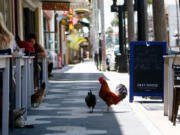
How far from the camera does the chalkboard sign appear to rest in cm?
962

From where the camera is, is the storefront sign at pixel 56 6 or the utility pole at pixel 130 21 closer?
the storefront sign at pixel 56 6

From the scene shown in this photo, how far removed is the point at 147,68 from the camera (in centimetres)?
968

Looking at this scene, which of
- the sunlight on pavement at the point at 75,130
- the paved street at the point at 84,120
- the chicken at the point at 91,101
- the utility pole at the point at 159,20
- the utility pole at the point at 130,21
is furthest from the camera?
the utility pole at the point at 130,21

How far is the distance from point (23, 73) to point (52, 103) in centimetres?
233

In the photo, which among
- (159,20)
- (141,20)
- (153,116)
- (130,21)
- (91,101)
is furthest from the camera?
(130,21)

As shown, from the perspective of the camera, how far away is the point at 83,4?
2420 cm

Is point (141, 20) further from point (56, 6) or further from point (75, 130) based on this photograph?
point (56, 6)

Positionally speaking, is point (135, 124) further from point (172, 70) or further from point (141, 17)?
point (141, 17)

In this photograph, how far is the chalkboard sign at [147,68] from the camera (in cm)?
962

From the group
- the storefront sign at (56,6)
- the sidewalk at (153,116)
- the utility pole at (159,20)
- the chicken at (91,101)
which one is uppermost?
the storefront sign at (56,6)

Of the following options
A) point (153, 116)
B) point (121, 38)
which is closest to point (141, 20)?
point (153, 116)

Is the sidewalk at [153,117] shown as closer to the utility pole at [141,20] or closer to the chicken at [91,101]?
the chicken at [91,101]

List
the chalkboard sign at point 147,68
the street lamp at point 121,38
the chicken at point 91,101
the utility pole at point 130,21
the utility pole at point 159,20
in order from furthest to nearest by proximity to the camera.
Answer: the street lamp at point 121,38
the utility pole at point 130,21
the utility pole at point 159,20
the chalkboard sign at point 147,68
the chicken at point 91,101

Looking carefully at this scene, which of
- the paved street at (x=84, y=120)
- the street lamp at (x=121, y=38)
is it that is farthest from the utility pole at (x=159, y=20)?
the street lamp at (x=121, y=38)
